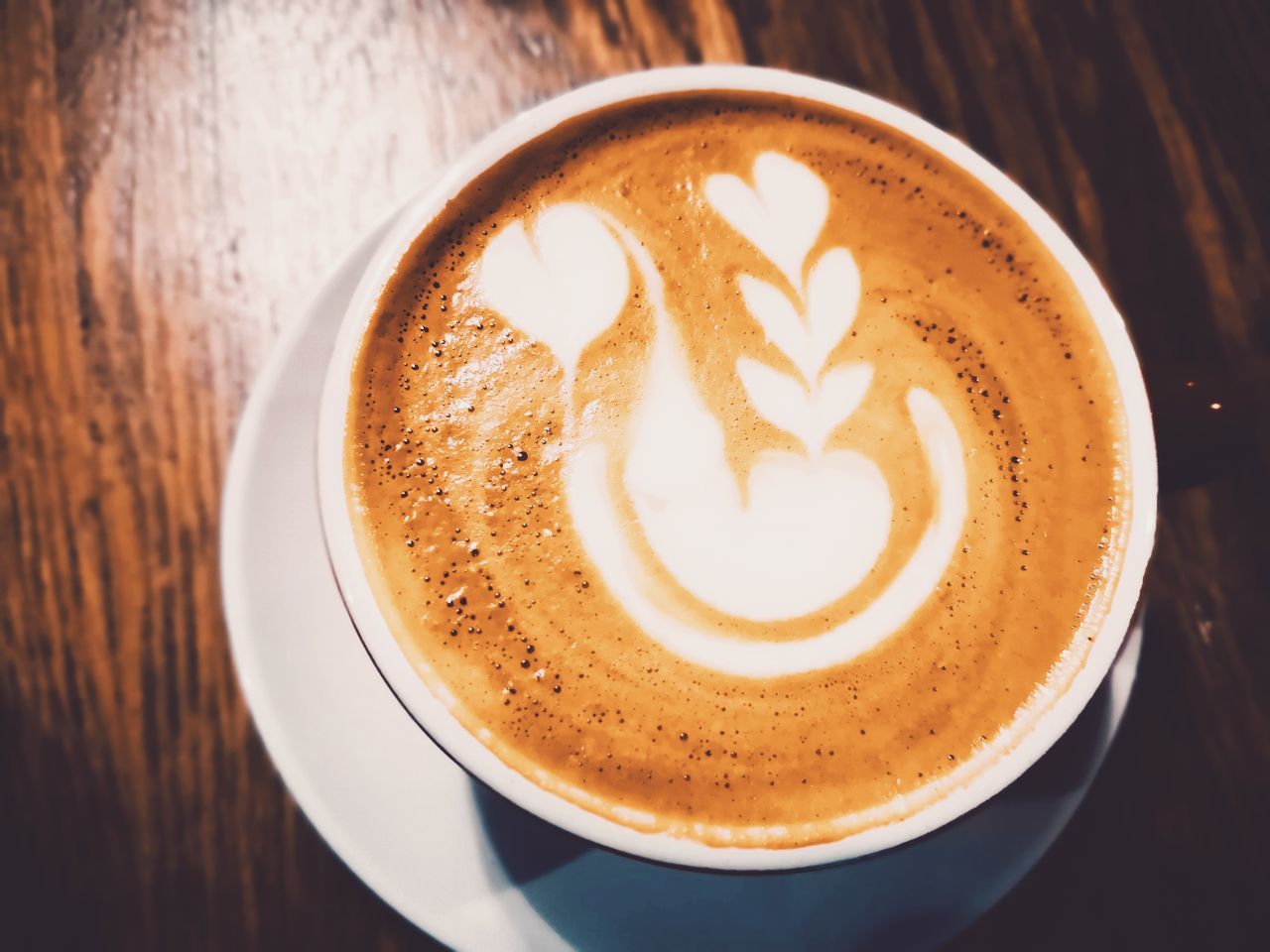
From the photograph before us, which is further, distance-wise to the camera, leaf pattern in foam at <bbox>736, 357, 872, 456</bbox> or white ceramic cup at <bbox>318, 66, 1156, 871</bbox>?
leaf pattern in foam at <bbox>736, 357, 872, 456</bbox>

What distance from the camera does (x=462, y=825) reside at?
887 mm

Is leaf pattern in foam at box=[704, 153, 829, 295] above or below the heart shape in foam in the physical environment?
above

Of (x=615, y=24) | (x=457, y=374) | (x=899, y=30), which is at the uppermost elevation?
(x=615, y=24)

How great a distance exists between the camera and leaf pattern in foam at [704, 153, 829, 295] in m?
0.81

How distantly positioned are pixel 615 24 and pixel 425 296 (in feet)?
1.89

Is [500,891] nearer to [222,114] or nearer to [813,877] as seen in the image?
[813,877]

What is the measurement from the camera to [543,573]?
725 millimetres

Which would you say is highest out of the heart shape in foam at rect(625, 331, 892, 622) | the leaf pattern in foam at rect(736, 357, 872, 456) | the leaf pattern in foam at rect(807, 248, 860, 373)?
the leaf pattern in foam at rect(807, 248, 860, 373)

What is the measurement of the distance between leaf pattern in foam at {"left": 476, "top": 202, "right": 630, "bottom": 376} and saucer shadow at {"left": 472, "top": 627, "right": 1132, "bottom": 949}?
0.53m

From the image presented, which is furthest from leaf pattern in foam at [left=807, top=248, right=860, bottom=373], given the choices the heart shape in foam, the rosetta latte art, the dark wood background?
the dark wood background

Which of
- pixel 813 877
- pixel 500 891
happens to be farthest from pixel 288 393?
pixel 813 877

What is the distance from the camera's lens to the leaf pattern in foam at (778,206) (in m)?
0.81

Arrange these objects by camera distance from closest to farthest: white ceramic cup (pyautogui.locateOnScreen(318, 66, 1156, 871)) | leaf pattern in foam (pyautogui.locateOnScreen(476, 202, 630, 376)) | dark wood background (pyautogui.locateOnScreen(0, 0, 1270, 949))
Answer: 1. white ceramic cup (pyautogui.locateOnScreen(318, 66, 1156, 871))
2. leaf pattern in foam (pyautogui.locateOnScreen(476, 202, 630, 376))
3. dark wood background (pyautogui.locateOnScreen(0, 0, 1270, 949))

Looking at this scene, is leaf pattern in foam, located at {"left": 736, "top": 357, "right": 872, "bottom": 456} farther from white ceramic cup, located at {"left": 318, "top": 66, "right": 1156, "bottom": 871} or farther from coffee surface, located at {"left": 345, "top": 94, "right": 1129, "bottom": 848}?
white ceramic cup, located at {"left": 318, "top": 66, "right": 1156, "bottom": 871}
